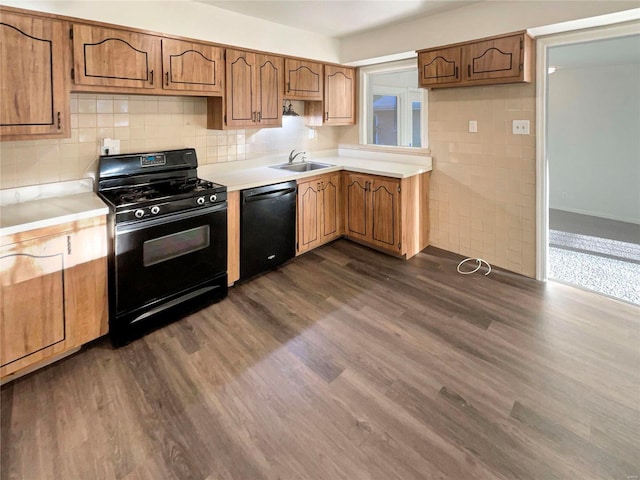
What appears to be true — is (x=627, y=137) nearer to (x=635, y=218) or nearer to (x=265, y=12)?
(x=635, y=218)

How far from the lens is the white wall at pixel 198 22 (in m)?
2.35

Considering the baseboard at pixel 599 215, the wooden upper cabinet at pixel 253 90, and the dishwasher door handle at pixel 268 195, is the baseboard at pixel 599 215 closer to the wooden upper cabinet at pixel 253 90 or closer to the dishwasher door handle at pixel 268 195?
the dishwasher door handle at pixel 268 195

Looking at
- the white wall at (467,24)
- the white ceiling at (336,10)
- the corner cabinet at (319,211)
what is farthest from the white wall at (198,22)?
the corner cabinet at (319,211)

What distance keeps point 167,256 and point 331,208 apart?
198 cm

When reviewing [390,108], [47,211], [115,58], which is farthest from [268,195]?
[390,108]

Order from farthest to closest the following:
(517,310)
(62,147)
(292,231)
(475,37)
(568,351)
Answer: (292,231) < (475,37) < (517,310) < (62,147) < (568,351)

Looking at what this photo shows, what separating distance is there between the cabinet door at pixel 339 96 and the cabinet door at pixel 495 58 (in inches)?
58.8

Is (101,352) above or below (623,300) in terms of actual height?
below

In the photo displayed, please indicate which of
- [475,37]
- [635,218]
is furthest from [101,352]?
[635,218]

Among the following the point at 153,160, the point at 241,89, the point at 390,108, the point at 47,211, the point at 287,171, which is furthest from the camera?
the point at 390,108

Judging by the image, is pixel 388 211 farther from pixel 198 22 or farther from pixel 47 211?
pixel 47 211

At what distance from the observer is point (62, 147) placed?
2.54 meters

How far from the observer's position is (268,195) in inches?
130

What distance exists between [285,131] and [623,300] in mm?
3483
